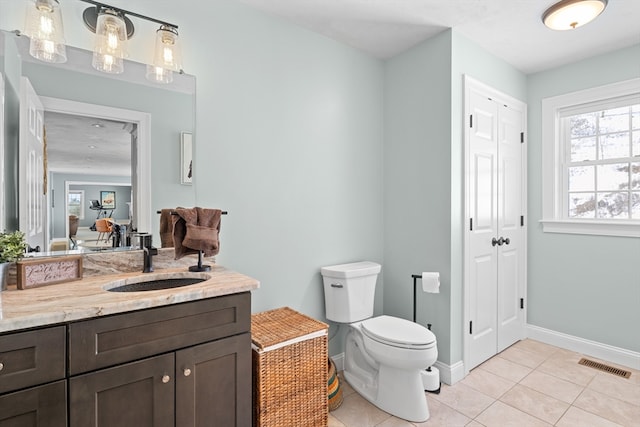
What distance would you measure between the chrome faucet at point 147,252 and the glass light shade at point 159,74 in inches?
32.5

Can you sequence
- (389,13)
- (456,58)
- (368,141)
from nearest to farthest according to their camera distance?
(389,13) < (456,58) < (368,141)

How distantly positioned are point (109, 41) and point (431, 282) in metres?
2.32

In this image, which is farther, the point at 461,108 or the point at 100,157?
the point at 461,108

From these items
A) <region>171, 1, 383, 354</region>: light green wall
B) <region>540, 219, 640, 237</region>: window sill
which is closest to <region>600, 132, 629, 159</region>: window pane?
<region>540, 219, 640, 237</region>: window sill

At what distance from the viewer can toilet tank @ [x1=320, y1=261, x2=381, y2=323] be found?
91.5 inches

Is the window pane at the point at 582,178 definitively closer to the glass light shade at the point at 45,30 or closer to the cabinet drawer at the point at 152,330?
the cabinet drawer at the point at 152,330

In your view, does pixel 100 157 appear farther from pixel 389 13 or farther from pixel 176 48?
pixel 389 13

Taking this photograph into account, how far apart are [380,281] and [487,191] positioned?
113 cm

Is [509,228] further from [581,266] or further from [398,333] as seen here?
[398,333]

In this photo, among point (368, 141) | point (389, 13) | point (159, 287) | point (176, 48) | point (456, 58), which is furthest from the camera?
point (368, 141)

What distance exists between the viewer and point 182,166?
1845 mm

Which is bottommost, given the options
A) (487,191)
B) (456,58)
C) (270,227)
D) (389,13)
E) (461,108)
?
(270,227)

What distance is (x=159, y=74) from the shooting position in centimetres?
175

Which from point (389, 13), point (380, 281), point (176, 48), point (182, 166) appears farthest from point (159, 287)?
point (389, 13)
